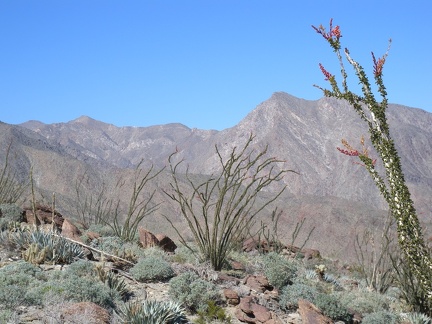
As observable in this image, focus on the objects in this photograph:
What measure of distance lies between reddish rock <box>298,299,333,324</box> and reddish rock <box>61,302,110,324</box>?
324 cm

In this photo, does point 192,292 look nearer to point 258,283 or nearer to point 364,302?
point 258,283

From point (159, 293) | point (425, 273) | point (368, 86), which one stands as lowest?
point (159, 293)

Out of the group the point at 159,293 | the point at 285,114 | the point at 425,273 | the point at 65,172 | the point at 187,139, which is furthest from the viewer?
the point at 187,139

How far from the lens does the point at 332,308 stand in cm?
938

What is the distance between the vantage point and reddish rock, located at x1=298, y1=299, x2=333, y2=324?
8.58 m

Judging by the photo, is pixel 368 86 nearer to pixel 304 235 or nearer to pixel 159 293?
pixel 159 293

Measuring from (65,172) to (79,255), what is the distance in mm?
70985

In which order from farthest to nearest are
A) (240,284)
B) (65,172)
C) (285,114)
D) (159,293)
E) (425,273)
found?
(285,114), (65,172), (240,284), (159,293), (425,273)

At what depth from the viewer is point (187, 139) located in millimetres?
188250

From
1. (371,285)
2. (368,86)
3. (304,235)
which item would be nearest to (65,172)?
(304,235)

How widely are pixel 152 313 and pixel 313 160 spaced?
358 ft

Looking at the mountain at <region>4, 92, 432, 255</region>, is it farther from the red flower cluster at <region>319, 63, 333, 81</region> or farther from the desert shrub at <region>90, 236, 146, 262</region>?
the red flower cluster at <region>319, 63, 333, 81</region>

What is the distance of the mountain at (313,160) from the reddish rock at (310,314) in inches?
1656

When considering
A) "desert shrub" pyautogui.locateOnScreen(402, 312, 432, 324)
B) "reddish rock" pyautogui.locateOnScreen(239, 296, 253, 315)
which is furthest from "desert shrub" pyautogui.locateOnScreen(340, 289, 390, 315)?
"reddish rock" pyautogui.locateOnScreen(239, 296, 253, 315)
